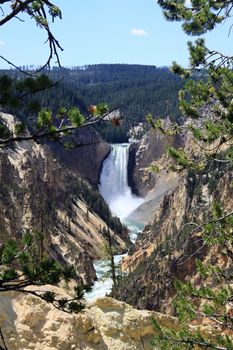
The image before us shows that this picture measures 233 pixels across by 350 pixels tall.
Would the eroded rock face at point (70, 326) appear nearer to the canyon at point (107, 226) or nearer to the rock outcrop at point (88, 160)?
the canyon at point (107, 226)

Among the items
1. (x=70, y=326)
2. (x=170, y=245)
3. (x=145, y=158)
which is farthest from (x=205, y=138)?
(x=145, y=158)

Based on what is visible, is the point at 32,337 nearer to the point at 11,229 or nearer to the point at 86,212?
the point at 11,229

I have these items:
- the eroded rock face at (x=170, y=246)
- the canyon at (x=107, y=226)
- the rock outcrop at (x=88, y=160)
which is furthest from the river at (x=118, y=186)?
the eroded rock face at (x=170, y=246)

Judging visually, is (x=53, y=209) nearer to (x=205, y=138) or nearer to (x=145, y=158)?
(x=145, y=158)

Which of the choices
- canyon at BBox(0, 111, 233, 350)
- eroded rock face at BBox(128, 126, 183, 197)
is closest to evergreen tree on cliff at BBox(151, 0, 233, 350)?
canyon at BBox(0, 111, 233, 350)

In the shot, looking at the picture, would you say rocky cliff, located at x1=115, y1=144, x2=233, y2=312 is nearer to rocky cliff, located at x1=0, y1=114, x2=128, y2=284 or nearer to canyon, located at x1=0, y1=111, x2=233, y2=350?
canyon, located at x1=0, y1=111, x2=233, y2=350

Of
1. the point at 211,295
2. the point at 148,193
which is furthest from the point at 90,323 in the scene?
the point at 148,193

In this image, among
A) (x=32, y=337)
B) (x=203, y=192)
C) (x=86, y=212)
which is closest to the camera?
(x=32, y=337)
